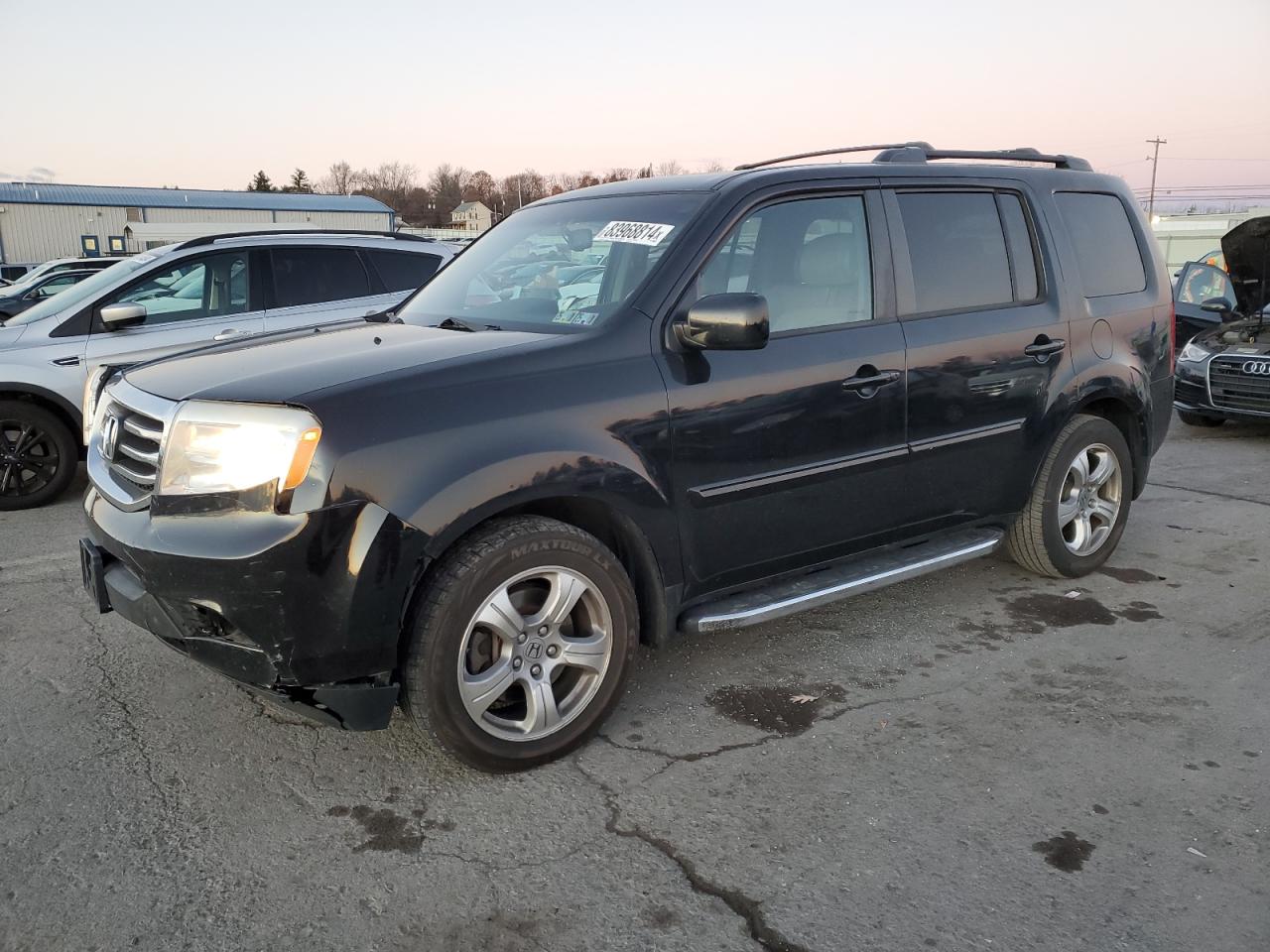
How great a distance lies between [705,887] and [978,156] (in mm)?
3490

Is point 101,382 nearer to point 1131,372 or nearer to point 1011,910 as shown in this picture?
point 1011,910

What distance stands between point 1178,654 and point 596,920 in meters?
2.90

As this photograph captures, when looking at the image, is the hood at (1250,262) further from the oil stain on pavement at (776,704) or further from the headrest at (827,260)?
the oil stain on pavement at (776,704)

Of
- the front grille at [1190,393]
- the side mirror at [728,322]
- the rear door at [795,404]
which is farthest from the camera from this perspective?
the front grille at [1190,393]

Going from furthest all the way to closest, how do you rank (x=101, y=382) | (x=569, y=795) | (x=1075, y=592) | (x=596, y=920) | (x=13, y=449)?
1. (x=13, y=449)
2. (x=1075, y=592)
3. (x=101, y=382)
4. (x=569, y=795)
5. (x=596, y=920)

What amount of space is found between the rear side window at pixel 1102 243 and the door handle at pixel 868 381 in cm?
151

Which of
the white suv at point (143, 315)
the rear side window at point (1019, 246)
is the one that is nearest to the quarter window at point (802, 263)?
the rear side window at point (1019, 246)

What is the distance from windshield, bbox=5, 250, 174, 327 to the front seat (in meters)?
5.14

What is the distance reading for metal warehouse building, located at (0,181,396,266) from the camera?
57094 mm

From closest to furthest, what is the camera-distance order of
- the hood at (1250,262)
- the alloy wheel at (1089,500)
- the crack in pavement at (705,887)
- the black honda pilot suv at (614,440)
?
the crack in pavement at (705,887) < the black honda pilot suv at (614,440) < the alloy wheel at (1089,500) < the hood at (1250,262)

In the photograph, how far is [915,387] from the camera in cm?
401

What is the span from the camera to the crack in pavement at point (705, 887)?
2422 mm

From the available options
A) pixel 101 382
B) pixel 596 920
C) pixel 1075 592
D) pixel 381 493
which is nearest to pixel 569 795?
pixel 596 920

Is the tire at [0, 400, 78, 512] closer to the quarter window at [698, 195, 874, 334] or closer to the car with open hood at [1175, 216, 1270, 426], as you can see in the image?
the quarter window at [698, 195, 874, 334]
